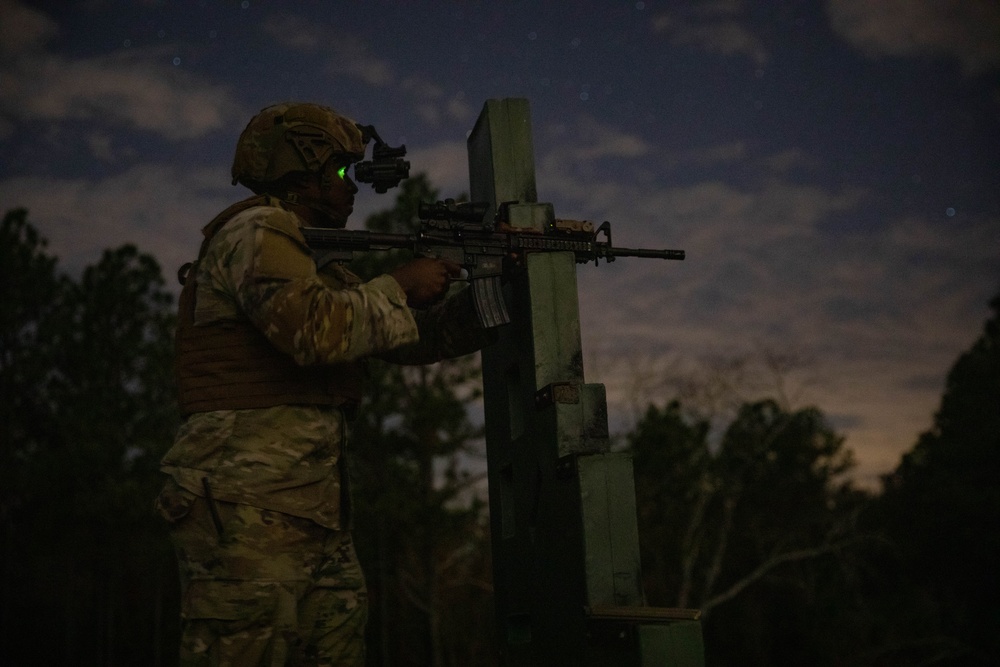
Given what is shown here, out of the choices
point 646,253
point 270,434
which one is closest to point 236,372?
point 270,434

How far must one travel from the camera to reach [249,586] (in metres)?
2.54

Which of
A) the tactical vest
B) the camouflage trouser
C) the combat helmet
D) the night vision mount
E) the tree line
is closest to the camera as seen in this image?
the camouflage trouser

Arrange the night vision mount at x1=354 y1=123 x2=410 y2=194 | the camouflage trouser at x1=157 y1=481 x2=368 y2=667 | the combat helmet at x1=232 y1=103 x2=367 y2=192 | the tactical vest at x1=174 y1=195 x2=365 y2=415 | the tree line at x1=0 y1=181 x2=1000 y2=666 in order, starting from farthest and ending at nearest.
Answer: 1. the tree line at x1=0 y1=181 x2=1000 y2=666
2. the night vision mount at x1=354 y1=123 x2=410 y2=194
3. the combat helmet at x1=232 y1=103 x2=367 y2=192
4. the tactical vest at x1=174 y1=195 x2=365 y2=415
5. the camouflage trouser at x1=157 y1=481 x2=368 y2=667

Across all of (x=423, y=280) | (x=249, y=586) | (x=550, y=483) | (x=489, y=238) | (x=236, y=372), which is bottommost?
(x=249, y=586)

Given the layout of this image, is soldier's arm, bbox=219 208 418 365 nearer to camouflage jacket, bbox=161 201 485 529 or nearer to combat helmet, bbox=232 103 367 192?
camouflage jacket, bbox=161 201 485 529

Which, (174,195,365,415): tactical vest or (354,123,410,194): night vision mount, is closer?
(174,195,365,415): tactical vest

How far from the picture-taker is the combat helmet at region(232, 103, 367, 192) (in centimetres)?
301

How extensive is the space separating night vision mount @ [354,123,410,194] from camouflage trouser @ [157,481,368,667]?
124 centimetres

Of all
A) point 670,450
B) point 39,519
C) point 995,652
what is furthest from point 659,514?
point 39,519

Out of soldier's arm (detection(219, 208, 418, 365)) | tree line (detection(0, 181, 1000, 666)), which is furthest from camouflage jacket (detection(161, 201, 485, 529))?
tree line (detection(0, 181, 1000, 666))

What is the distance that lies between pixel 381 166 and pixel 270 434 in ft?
3.53

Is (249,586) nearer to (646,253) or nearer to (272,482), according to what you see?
(272,482)

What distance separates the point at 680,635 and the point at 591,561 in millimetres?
372

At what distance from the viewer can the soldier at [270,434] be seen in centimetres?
255
